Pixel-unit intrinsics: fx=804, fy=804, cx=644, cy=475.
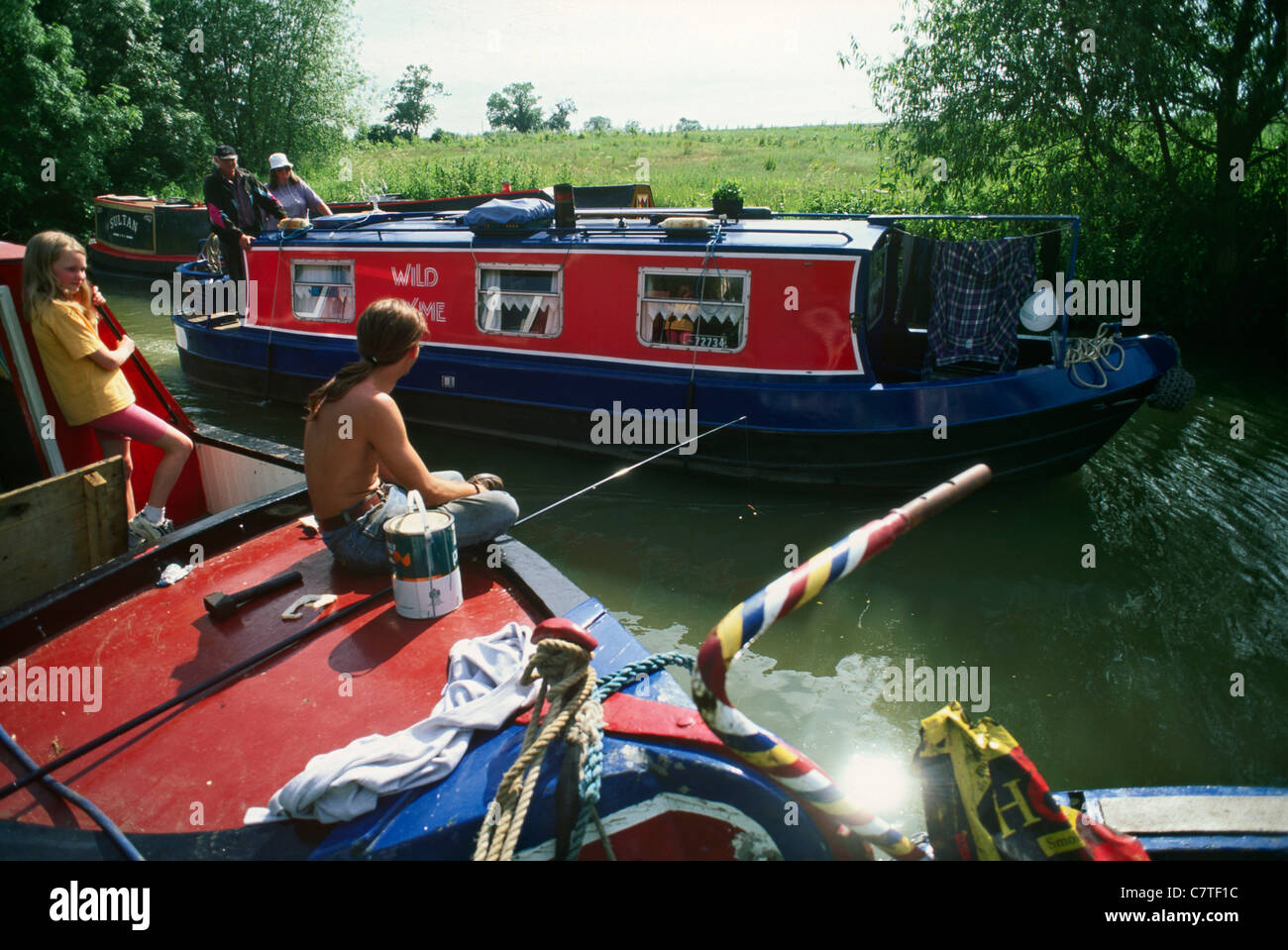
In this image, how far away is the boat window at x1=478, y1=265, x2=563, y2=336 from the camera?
7801 millimetres

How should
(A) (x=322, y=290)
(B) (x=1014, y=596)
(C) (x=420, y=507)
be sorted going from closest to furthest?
(C) (x=420, y=507) < (B) (x=1014, y=596) < (A) (x=322, y=290)

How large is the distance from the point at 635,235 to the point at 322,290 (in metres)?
3.96

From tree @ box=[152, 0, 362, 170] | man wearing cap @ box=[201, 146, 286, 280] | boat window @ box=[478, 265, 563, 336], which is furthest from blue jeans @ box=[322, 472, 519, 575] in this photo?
tree @ box=[152, 0, 362, 170]

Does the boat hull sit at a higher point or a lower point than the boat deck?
higher

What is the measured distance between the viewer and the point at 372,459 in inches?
142

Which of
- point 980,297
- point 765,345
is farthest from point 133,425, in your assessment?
point 980,297

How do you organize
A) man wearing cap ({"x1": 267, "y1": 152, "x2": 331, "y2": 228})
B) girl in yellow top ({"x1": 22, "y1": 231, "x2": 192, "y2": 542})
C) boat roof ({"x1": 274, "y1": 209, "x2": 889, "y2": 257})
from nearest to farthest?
girl in yellow top ({"x1": 22, "y1": 231, "x2": 192, "y2": 542}), boat roof ({"x1": 274, "y1": 209, "x2": 889, "y2": 257}), man wearing cap ({"x1": 267, "y1": 152, "x2": 331, "y2": 228})

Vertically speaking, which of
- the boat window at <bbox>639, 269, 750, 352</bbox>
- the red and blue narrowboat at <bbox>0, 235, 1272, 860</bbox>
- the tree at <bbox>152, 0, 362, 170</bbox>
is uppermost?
the tree at <bbox>152, 0, 362, 170</bbox>

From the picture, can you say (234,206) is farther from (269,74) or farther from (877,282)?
(269,74)

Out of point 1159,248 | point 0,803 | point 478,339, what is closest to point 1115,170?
point 1159,248

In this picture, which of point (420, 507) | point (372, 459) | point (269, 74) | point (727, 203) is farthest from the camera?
point (269, 74)

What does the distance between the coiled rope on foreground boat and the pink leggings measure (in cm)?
387

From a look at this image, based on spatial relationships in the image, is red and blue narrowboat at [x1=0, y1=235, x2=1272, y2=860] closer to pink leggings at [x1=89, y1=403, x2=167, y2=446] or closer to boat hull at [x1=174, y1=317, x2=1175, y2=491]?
pink leggings at [x1=89, y1=403, x2=167, y2=446]

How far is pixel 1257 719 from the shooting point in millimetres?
4578
